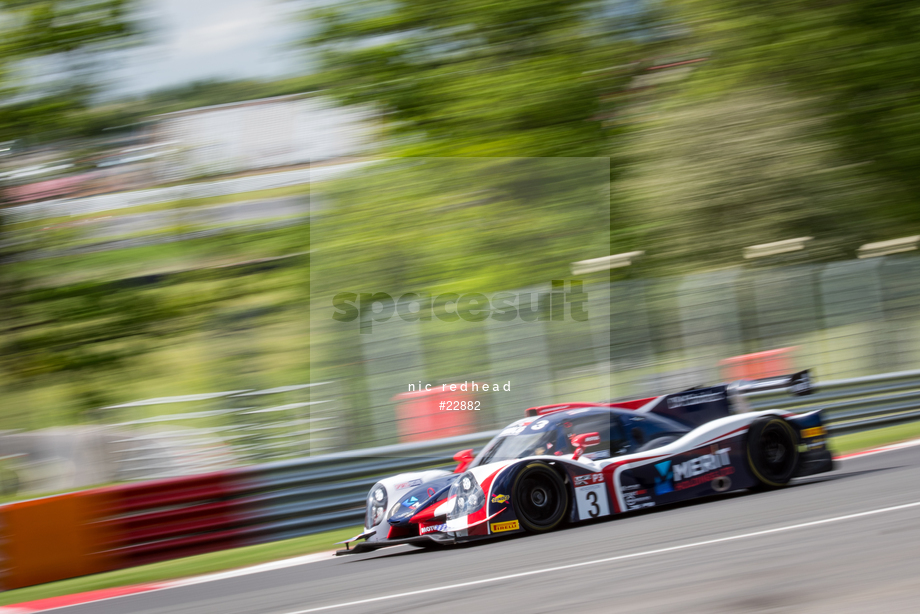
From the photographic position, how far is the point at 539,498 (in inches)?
207

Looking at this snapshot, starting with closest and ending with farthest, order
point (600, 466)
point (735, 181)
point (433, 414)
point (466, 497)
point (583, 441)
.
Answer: point (466, 497), point (600, 466), point (583, 441), point (433, 414), point (735, 181)

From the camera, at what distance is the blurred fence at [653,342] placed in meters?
7.95

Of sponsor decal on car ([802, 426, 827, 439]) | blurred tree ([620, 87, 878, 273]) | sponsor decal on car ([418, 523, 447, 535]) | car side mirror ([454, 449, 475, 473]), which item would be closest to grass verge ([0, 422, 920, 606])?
car side mirror ([454, 449, 475, 473])

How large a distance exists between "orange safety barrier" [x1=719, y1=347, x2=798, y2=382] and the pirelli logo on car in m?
5.05

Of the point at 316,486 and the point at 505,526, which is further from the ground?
the point at 316,486

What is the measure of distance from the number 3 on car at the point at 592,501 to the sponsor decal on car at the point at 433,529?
816 mm

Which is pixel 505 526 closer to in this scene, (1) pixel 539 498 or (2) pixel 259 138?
(1) pixel 539 498

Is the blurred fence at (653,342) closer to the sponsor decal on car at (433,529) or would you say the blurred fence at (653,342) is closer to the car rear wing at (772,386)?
the car rear wing at (772,386)

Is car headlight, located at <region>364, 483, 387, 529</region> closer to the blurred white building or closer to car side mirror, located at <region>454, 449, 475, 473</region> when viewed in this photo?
car side mirror, located at <region>454, 449, 475, 473</region>

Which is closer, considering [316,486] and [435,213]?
[316,486]

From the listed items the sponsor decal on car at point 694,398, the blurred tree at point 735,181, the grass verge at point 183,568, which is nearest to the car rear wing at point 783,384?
the sponsor decal on car at point 694,398

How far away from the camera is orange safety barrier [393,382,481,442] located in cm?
755

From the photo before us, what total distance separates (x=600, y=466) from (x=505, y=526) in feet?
2.27

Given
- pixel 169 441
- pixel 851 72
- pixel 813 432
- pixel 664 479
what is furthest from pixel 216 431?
pixel 851 72
